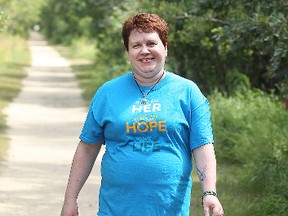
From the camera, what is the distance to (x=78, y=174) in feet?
13.5

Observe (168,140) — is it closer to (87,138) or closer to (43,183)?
(87,138)

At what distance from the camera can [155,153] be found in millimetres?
3908

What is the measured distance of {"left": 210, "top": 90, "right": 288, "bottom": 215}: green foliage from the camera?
8008mm

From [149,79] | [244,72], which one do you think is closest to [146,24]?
[149,79]

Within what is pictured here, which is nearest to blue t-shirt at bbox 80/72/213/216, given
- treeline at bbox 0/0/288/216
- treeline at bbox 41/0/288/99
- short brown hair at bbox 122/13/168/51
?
short brown hair at bbox 122/13/168/51

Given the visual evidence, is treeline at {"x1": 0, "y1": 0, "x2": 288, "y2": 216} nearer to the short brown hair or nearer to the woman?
the woman

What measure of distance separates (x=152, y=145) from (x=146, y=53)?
1.43 feet

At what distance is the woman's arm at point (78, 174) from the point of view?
409cm

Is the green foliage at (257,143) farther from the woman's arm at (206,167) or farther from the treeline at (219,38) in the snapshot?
the woman's arm at (206,167)

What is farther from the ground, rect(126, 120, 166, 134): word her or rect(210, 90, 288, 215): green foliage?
rect(126, 120, 166, 134): word her

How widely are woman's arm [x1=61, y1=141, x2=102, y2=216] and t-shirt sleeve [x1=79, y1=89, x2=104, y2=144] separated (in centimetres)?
5

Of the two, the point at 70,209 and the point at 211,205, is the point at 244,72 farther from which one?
the point at 211,205

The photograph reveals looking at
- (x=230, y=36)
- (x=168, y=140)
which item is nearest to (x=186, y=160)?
(x=168, y=140)

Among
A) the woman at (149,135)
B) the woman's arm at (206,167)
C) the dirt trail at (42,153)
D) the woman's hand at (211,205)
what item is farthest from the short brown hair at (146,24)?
the dirt trail at (42,153)
